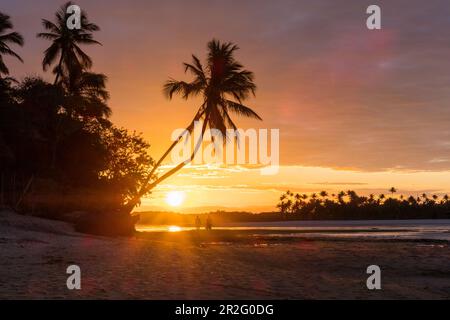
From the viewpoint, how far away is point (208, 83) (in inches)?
1256

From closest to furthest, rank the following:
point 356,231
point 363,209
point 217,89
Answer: point 217,89 → point 356,231 → point 363,209

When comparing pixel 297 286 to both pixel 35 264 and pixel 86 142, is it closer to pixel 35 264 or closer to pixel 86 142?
pixel 35 264

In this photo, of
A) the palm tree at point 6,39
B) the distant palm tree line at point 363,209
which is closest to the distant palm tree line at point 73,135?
the palm tree at point 6,39

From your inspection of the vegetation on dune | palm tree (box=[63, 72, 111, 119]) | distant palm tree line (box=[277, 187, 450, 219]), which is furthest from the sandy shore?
distant palm tree line (box=[277, 187, 450, 219])

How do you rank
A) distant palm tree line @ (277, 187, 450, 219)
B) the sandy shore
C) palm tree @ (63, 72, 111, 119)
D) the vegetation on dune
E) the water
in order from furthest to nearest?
distant palm tree line @ (277, 187, 450, 219) < the water < palm tree @ (63, 72, 111, 119) < the vegetation on dune < the sandy shore

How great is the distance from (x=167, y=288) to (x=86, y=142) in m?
27.2

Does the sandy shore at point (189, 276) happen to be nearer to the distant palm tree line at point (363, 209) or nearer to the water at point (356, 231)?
the water at point (356, 231)

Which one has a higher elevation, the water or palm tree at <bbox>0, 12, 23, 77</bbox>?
palm tree at <bbox>0, 12, 23, 77</bbox>

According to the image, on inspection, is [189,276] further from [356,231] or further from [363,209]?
[363,209]

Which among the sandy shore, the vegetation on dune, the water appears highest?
the vegetation on dune

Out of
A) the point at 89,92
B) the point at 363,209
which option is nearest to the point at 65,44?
the point at 89,92

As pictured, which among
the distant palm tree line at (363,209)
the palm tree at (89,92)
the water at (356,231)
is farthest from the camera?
the distant palm tree line at (363,209)

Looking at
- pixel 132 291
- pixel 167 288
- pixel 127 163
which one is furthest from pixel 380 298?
pixel 127 163

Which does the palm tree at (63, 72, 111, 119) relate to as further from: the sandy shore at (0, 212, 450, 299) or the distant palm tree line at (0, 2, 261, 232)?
the sandy shore at (0, 212, 450, 299)
